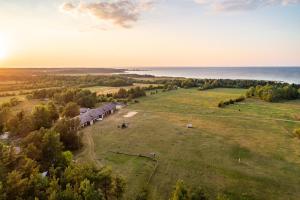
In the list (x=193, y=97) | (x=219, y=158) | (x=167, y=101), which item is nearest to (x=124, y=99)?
(x=167, y=101)

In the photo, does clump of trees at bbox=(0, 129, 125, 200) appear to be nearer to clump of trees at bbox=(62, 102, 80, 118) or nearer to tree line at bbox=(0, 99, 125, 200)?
tree line at bbox=(0, 99, 125, 200)

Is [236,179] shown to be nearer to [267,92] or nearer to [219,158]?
[219,158]

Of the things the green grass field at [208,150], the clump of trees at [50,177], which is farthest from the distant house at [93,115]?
the clump of trees at [50,177]

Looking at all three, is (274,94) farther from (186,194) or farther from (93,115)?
(186,194)

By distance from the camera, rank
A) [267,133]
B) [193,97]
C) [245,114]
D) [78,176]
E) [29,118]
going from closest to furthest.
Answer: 1. [78,176]
2. [29,118]
3. [267,133]
4. [245,114]
5. [193,97]

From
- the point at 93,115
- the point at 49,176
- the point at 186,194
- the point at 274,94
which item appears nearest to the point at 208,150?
the point at 186,194

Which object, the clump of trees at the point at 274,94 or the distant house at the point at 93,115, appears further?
the clump of trees at the point at 274,94

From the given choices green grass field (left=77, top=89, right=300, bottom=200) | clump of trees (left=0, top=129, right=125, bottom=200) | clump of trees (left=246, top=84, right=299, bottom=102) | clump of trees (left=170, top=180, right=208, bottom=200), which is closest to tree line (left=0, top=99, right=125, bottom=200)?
clump of trees (left=0, top=129, right=125, bottom=200)

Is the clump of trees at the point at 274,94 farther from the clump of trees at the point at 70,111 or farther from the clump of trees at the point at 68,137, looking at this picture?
the clump of trees at the point at 68,137
